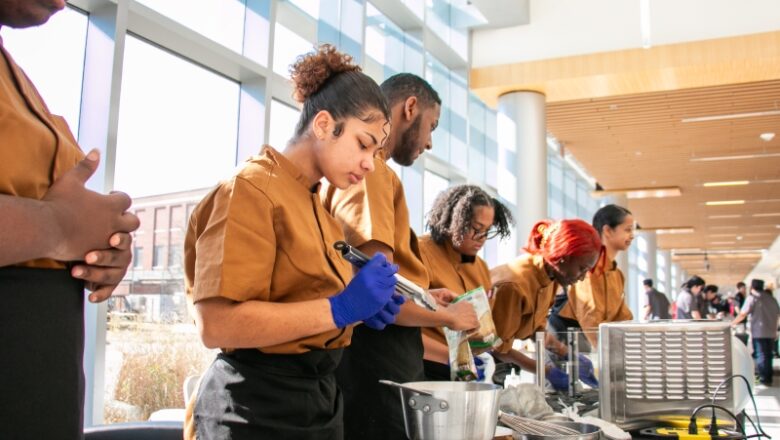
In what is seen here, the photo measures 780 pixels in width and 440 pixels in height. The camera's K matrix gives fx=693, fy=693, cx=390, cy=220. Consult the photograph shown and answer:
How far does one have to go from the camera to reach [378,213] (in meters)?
1.56

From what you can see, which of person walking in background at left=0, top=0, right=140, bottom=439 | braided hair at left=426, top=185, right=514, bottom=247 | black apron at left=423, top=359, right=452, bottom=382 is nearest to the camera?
person walking in background at left=0, top=0, right=140, bottom=439

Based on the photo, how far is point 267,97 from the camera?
3.87m

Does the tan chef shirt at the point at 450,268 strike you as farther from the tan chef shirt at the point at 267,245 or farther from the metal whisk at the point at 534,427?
the tan chef shirt at the point at 267,245

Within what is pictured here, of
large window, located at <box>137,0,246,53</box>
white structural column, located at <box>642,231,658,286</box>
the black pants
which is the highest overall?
white structural column, located at <box>642,231,658,286</box>

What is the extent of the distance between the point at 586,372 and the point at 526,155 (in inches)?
195

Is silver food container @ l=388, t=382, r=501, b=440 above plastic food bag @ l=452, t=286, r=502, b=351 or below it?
below

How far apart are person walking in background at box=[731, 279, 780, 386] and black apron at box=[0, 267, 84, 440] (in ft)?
30.0

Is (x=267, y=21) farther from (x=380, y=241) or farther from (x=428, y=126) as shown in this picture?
(x=380, y=241)

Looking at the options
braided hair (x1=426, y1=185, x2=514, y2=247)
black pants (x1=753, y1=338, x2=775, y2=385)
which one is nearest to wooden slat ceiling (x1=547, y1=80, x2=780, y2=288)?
black pants (x1=753, y1=338, x2=775, y2=385)

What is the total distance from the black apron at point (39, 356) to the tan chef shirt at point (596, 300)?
2800mm

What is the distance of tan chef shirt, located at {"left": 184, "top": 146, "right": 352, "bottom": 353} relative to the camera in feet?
3.76

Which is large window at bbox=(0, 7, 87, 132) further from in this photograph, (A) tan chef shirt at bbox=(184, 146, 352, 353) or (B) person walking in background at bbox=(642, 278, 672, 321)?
(B) person walking in background at bbox=(642, 278, 672, 321)

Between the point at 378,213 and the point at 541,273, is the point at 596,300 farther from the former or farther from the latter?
the point at 378,213

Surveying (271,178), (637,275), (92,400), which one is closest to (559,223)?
(271,178)
